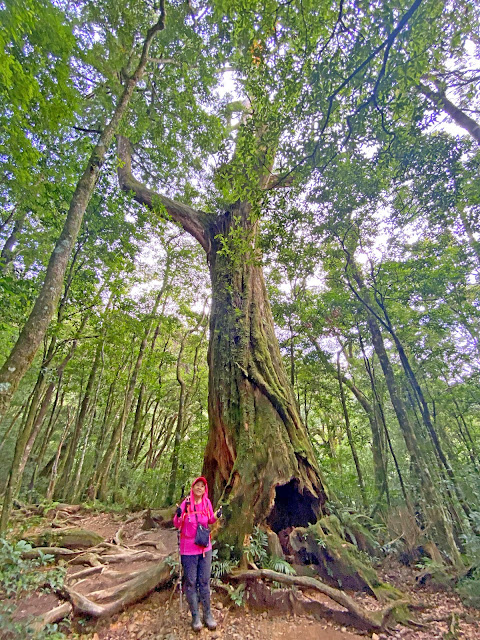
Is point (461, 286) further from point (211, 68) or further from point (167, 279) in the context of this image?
point (167, 279)

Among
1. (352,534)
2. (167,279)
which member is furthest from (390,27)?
(167,279)

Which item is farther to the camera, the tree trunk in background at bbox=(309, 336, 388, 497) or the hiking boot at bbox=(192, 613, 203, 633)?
the tree trunk in background at bbox=(309, 336, 388, 497)

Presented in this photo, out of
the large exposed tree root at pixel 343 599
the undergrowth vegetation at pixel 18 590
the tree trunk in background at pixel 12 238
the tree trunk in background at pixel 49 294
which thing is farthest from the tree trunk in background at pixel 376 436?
the tree trunk in background at pixel 12 238

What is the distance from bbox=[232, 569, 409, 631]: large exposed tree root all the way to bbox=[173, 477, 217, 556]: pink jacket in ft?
2.43

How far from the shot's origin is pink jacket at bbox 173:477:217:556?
9.81ft

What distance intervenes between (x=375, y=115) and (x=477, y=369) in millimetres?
8418

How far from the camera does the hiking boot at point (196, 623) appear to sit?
2717 mm

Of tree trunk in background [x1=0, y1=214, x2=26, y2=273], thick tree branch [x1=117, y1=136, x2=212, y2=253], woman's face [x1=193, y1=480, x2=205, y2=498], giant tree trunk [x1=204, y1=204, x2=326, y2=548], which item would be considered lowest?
woman's face [x1=193, y1=480, x2=205, y2=498]

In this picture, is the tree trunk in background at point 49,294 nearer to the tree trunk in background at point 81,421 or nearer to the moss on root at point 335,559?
the moss on root at point 335,559

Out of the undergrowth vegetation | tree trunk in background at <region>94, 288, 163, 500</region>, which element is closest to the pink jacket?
the undergrowth vegetation

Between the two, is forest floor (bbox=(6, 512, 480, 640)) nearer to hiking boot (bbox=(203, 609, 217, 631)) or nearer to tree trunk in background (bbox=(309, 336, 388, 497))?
hiking boot (bbox=(203, 609, 217, 631))

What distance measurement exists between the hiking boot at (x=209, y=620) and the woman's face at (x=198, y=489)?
1017 mm

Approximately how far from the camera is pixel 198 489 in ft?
10.9

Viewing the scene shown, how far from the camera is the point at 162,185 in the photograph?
9273 millimetres
